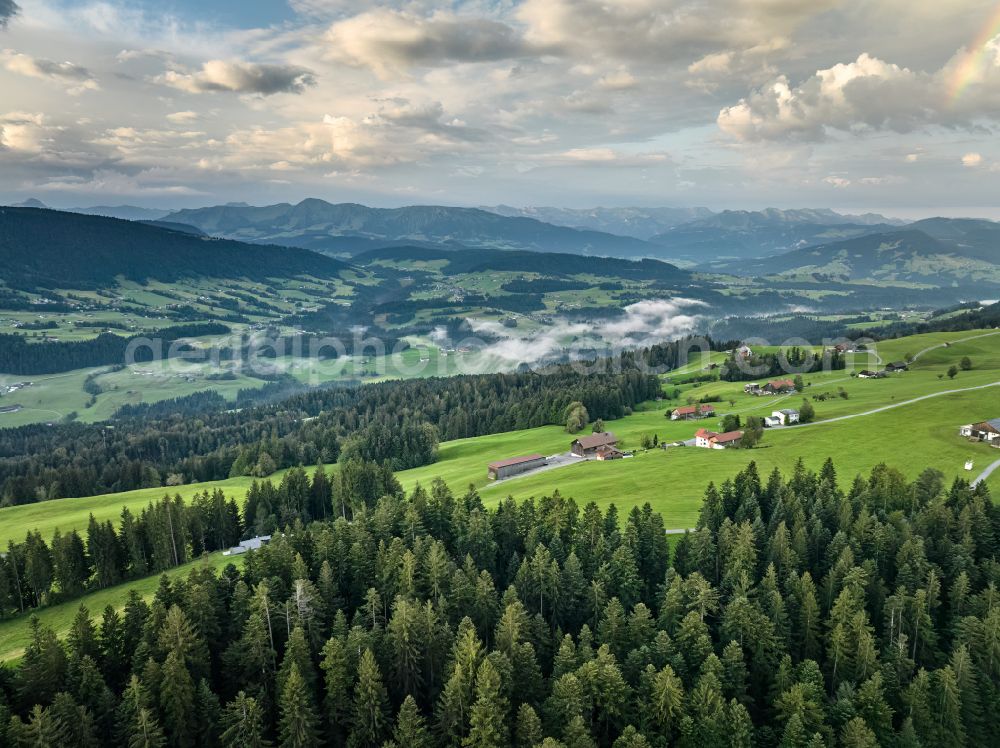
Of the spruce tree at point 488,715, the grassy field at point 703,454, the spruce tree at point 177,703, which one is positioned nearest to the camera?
the spruce tree at point 488,715

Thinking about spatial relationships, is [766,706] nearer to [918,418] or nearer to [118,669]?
[118,669]

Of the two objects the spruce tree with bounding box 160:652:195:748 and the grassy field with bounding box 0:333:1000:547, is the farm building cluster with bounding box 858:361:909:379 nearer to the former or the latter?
the grassy field with bounding box 0:333:1000:547

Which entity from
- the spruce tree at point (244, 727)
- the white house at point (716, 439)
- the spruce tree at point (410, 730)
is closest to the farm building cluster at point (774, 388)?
the white house at point (716, 439)

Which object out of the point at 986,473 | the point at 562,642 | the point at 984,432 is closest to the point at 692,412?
the point at 984,432

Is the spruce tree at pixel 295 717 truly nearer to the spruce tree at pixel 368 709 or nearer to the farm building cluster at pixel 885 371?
the spruce tree at pixel 368 709

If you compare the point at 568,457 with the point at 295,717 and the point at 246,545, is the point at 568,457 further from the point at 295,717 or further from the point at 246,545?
the point at 295,717

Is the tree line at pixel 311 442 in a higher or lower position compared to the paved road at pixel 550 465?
lower
